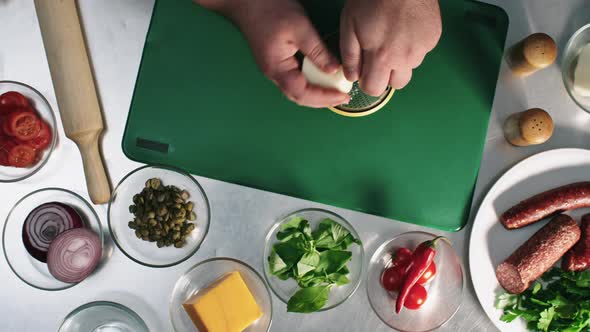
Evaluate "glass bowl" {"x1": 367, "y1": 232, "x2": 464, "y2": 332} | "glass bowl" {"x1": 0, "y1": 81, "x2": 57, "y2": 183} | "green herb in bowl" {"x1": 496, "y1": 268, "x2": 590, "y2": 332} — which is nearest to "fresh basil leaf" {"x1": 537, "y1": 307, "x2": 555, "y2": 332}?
"green herb in bowl" {"x1": 496, "y1": 268, "x2": 590, "y2": 332}

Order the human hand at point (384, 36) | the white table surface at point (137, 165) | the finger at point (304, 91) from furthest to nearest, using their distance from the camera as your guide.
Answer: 1. the white table surface at point (137, 165)
2. the finger at point (304, 91)
3. the human hand at point (384, 36)

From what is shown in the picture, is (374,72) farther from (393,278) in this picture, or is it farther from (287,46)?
(393,278)

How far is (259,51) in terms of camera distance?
103cm

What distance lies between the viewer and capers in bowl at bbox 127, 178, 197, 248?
108 centimetres

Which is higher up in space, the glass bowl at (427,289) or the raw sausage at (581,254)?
the raw sausage at (581,254)

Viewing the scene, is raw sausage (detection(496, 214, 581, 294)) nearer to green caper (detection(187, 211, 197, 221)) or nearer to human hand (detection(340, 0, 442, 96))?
human hand (detection(340, 0, 442, 96))

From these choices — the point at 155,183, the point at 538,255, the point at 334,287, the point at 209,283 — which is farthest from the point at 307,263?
the point at 538,255

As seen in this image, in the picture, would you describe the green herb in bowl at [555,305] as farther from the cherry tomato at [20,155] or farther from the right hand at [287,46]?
the cherry tomato at [20,155]

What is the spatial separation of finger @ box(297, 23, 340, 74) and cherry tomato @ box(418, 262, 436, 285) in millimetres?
420

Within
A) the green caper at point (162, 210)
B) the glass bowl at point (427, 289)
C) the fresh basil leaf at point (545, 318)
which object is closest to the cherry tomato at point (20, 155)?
the green caper at point (162, 210)

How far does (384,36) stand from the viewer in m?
0.91

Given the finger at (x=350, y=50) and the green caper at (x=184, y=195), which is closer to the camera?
the finger at (x=350, y=50)

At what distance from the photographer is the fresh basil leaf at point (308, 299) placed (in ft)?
3.40

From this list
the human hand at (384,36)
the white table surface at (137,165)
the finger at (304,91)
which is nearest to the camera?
the human hand at (384,36)
